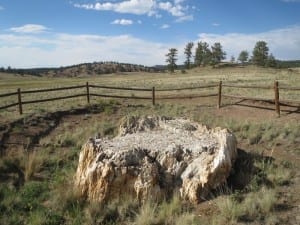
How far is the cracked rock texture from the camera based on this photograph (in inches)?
292

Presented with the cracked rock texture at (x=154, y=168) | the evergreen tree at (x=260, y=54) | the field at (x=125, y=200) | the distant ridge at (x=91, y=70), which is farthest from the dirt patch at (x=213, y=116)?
the distant ridge at (x=91, y=70)

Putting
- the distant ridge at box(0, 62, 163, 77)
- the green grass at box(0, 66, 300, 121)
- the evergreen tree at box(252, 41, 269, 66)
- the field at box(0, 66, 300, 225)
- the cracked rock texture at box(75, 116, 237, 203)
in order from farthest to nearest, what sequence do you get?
the distant ridge at box(0, 62, 163, 77), the evergreen tree at box(252, 41, 269, 66), the green grass at box(0, 66, 300, 121), the cracked rock texture at box(75, 116, 237, 203), the field at box(0, 66, 300, 225)

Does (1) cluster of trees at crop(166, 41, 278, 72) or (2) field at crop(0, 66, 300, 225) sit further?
(1) cluster of trees at crop(166, 41, 278, 72)

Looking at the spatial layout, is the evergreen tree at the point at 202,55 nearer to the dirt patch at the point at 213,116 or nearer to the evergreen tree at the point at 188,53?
the evergreen tree at the point at 188,53

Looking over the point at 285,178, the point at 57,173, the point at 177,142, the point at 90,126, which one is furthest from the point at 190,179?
the point at 90,126

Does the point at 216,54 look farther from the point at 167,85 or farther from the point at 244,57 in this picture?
the point at 167,85

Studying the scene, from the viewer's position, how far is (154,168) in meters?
7.62

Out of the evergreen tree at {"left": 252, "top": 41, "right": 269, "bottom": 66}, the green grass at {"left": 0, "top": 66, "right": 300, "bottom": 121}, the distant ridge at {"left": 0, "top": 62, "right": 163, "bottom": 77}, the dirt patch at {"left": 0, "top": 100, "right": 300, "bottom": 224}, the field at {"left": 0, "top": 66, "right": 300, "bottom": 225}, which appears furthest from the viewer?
the distant ridge at {"left": 0, "top": 62, "right": 163, "bottom": 77}

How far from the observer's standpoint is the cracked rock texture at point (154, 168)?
7410mm

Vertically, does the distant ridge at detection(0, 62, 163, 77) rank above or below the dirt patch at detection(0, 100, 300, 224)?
above

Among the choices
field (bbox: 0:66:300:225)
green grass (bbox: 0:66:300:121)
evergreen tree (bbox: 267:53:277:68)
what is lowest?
field (bbox: 0:66:300:225)

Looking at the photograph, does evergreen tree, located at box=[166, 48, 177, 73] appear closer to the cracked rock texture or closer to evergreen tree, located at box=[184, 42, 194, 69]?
evergreen tree, located at box=[184, 42, 194, 69]

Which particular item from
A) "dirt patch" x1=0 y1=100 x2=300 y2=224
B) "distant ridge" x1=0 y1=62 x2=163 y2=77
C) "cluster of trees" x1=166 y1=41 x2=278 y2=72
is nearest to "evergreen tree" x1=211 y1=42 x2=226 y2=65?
"cluster of trees" x1=166 y1=41 x2=278 y2=72

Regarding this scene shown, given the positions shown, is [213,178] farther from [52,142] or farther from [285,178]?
[52,142]
